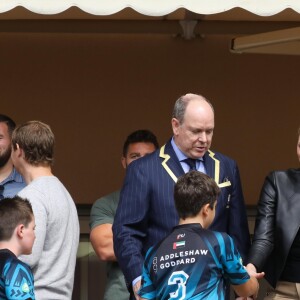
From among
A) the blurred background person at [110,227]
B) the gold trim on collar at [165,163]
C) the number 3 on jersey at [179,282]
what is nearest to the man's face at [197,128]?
the gold trim on collar at [165,163]

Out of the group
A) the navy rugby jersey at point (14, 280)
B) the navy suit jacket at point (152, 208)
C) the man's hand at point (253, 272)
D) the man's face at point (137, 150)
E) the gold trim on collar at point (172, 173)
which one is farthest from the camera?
the man's face at point (137, 150)

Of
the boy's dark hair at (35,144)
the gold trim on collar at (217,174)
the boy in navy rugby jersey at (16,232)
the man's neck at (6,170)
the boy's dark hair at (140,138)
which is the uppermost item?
the boy's dark hair at (35,144)

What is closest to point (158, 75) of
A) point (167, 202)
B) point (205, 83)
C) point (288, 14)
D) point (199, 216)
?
point (205, 83)

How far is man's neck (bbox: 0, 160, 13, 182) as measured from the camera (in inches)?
243

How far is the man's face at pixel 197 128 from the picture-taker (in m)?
5.41

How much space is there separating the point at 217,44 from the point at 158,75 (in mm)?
441

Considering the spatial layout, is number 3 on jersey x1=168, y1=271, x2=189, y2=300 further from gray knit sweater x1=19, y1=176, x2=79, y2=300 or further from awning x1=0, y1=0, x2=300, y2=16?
awning x1=0, y1=0, x2=300, y2=16

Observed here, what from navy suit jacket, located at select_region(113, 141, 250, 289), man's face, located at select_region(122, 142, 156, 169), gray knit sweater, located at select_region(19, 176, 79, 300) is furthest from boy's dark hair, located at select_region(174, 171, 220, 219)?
man's face, located at select_region(122, 142, 156, 169)

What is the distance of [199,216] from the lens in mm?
4910

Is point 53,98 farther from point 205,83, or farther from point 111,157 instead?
point 205,83

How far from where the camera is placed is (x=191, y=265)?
15.8 ft

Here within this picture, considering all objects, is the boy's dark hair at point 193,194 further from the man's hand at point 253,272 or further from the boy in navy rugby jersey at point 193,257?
the man's hand at point 253,272

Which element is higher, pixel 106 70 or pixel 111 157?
pixel 106 70

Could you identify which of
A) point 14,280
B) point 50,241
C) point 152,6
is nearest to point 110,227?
point 50,241
